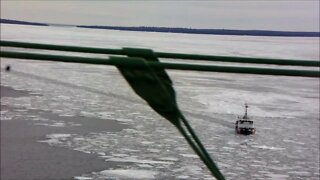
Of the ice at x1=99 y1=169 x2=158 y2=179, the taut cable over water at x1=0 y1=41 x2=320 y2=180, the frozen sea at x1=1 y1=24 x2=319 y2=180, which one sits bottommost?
the taut cable over water at x1=0 y1=41 x2=320 y2=180

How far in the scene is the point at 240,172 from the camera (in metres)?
5.84

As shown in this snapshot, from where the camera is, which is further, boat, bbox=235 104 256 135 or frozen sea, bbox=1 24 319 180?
boat, bbox=235 104 256 135

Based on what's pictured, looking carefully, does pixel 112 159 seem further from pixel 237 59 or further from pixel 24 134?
pixel 237 59

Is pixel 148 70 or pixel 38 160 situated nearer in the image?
pixel 148 70

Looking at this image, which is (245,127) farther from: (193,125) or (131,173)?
(131,173)

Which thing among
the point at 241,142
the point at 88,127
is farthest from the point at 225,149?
Answer: the point at 88,127

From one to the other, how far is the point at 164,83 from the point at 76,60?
13 cm

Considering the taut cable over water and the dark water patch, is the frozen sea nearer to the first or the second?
the dark water patch

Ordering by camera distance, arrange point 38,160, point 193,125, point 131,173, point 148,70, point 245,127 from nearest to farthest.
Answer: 1. point 148,70
2. point 131,173
3. point 38,160
4. point 245,127
5. point 193,125

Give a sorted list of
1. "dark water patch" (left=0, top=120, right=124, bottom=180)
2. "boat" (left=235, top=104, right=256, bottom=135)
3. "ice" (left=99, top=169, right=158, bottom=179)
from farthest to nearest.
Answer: "boat" (left=235, top=104, right=256, bottom=135)
"dark water patch" (left=0, top=120, right=124, bottom=180)
"ice" (left=99, top=169, right=158, bottom=179)

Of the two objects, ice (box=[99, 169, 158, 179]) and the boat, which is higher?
the boat

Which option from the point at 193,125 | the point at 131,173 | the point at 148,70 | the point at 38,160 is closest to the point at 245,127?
the point at 193,125

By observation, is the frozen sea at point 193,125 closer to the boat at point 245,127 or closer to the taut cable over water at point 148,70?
the boat at point 245,127

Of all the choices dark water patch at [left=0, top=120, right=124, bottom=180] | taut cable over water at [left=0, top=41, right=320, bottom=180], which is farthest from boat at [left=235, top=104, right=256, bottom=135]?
taut cable over water at [left=0, top=41, right=320, bottom=180]
